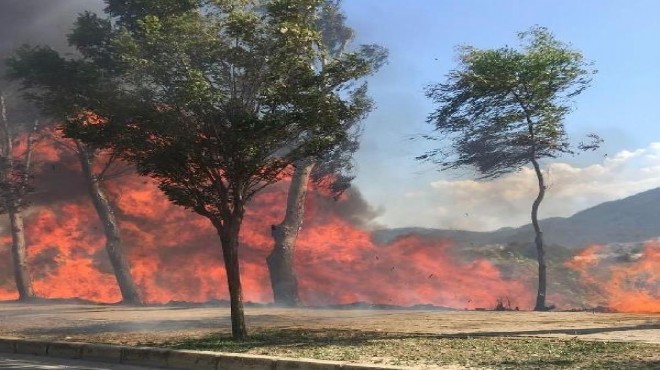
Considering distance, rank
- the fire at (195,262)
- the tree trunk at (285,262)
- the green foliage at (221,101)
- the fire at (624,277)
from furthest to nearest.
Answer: the fire at (195,262), the fire at (624,277), the tree trunk at (285,262), the green foliage at (221,101)

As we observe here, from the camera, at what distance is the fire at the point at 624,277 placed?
1078 inches

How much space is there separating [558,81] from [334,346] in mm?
15205

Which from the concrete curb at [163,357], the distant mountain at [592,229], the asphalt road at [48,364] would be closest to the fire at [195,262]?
the distant mountain at [592,229]

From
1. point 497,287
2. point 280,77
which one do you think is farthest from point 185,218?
point 280,77

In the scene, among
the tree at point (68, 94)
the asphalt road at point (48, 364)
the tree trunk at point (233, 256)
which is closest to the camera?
the asphalt road at point (48, 364)

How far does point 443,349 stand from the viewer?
8.70m

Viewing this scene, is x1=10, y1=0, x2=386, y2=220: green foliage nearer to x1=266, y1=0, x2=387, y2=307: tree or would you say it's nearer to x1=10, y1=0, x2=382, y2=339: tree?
x1=10, y1=0, x2=382, y2=339: tree

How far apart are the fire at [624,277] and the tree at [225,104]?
2066cm

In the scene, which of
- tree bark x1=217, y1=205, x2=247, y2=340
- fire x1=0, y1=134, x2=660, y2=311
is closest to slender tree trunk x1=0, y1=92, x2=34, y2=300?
fire x1=0, y1=134, x2=660, y2=311

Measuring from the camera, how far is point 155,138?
11289mm

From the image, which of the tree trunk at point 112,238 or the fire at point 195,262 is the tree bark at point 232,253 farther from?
the fire at point 195,262

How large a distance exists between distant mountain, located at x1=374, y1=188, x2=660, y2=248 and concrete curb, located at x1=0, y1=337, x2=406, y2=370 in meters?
27.0

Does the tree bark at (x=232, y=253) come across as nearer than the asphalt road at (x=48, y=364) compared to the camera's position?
No

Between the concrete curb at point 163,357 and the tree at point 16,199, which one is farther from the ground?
the tree at point 16,199
